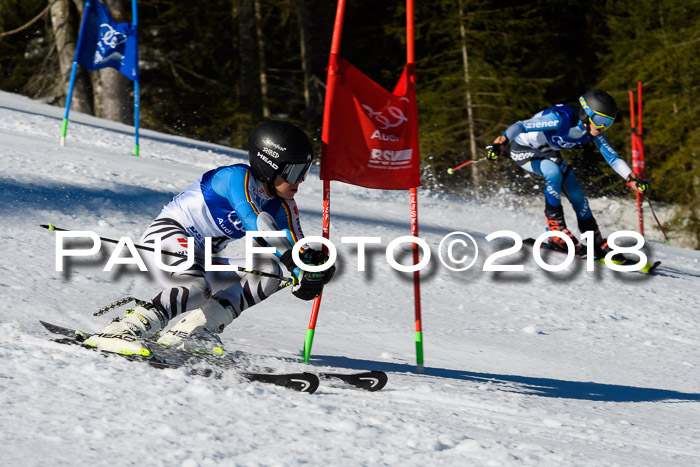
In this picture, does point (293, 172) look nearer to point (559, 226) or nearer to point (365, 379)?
point (365, 379)

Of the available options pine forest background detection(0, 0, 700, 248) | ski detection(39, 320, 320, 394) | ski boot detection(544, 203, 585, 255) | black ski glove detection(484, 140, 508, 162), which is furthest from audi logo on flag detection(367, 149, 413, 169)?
pine forest background detection(0, 0, 700, 248)

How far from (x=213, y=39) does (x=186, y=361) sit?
19791 millimetres

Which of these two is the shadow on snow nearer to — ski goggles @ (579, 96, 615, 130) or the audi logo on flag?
the audi logo on flag

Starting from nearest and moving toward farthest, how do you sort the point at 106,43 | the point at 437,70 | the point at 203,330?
1. the point at 203,330
2. the point at 106,43
3. the point at 437,70

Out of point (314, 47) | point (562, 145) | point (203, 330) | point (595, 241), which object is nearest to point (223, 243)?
point (203, 330)

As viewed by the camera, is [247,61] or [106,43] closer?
[106,43]

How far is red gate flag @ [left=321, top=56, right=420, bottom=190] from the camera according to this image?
169 inches

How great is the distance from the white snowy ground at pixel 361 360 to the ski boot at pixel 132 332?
9 centimetres

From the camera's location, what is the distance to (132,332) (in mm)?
3500

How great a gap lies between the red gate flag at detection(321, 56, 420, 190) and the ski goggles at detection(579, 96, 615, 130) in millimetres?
3810

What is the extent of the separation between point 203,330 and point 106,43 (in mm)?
7967

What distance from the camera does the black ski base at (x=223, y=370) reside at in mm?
3381
